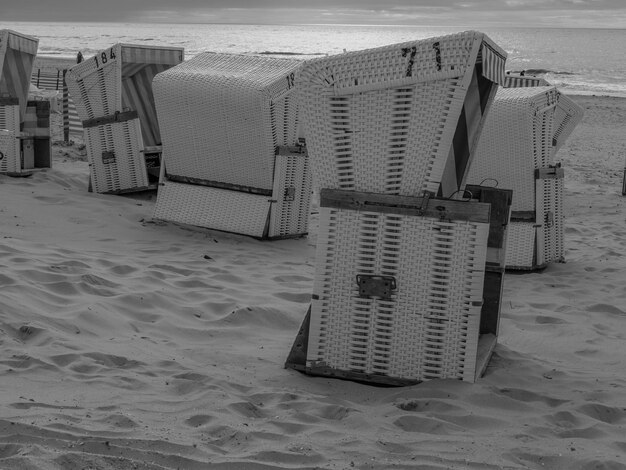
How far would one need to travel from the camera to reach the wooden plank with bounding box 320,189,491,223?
401 cm

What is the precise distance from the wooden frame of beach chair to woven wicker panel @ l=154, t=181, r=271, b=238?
76.7 inches

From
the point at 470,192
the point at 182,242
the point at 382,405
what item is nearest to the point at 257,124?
the point at 182,242

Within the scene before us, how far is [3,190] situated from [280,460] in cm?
649

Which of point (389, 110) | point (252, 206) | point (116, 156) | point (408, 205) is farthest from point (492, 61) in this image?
point (116, 156)

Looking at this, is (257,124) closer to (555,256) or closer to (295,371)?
(555,256)

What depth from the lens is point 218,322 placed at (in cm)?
520

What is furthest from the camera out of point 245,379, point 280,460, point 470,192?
point 470,192

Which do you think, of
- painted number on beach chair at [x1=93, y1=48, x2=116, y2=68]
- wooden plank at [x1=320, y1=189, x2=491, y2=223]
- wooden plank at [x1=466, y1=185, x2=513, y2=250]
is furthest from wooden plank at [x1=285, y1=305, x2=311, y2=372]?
painted number on beach chair at [x1=93, y1=48, x2=116, y2=68]

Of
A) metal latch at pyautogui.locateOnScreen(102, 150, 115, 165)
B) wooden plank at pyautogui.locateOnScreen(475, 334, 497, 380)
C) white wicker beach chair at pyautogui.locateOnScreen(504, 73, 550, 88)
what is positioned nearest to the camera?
wooden plank at pyautogui.locateOnScreen(475, 334, 497, 380)

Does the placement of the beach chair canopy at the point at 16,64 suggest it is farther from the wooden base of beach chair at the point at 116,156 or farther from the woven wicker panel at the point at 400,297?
the woven wicker panel at the point at 400,297

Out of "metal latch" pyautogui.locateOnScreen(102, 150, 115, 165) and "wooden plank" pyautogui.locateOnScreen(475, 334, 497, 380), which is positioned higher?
"metal latch" pyautogui.locateOnScreen(102, 150, 115, 165)

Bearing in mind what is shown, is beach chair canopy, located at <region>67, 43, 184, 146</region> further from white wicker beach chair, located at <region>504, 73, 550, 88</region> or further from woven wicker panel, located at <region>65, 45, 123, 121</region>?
white wicker beach chair, located at <region>504, 73, 550, 88</region>

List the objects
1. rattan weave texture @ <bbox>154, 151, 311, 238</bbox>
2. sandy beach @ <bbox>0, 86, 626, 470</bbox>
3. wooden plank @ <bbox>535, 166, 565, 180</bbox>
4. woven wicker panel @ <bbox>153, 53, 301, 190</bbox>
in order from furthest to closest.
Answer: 1. rattan weave texture @ <bbox>154, 151, 311, 238</bbox>
2. woven wicker panel @ <bbox>153, 53, 301, 190</bbox>
3. wooden plank @ <bbox>535, 166, 565, 180</bbox>
4. sandy beach @ <bbox>0, 86, 626, 470</bbox>

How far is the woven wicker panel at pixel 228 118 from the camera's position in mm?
7523
